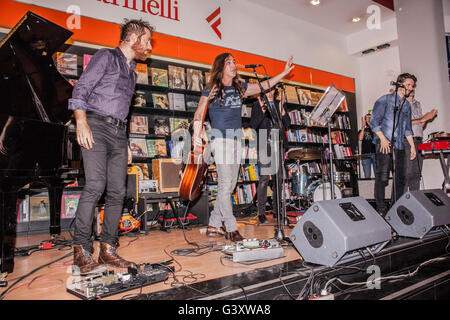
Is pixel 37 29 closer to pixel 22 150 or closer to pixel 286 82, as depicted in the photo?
pixel 22 150

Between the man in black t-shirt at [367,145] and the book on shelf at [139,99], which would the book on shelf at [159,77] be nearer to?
the book on shelf at [139,99]

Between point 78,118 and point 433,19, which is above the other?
point 433,19

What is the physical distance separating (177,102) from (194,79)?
1.68ft

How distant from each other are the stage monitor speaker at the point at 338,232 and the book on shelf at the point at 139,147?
313 centimetres

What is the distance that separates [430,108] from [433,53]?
93 cm

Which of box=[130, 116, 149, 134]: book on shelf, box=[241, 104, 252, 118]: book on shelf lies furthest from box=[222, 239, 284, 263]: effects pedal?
box=[241, 104, 252, 118]: book on shelf

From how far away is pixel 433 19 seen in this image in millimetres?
5422

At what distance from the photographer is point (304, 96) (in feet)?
22.1

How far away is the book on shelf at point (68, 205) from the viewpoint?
4.30 m

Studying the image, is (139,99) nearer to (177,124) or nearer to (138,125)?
(138,125)

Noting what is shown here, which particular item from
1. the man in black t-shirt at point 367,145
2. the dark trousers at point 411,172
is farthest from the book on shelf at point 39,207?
the man in black t-shirt at point 367,145

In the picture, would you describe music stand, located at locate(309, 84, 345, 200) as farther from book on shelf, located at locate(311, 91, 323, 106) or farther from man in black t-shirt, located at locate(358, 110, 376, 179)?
man in black t-shirt, located at locate(358, 110, 376, 179)

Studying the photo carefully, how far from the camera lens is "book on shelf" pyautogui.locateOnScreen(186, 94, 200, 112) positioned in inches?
207
